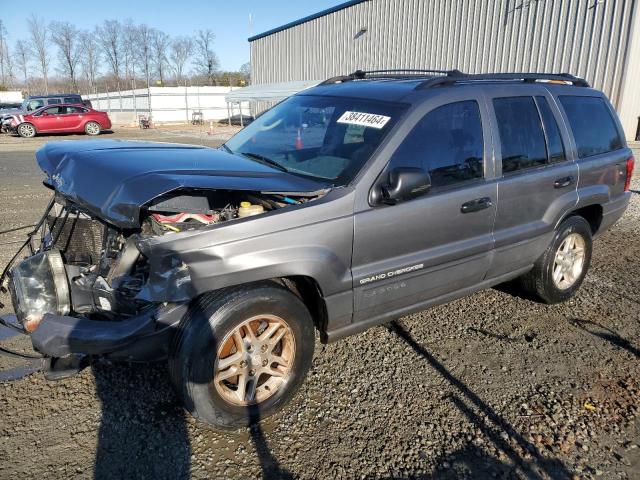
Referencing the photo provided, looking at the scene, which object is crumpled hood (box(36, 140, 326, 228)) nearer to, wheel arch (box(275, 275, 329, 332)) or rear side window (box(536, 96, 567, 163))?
wheel arch (box(275, 275, 329, 332))

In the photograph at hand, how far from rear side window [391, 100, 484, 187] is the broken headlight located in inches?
86.9

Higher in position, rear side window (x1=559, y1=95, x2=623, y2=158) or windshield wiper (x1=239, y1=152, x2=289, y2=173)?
rear side window (x1=559, y1=95, x2=623, y2=158)

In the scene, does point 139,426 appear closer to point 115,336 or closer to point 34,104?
point 115,336

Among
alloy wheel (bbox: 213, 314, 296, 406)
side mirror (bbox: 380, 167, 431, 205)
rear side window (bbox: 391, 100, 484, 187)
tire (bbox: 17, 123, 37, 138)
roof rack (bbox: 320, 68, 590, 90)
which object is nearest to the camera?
alloy wheel (bbox: 213, 314, 296, 406)

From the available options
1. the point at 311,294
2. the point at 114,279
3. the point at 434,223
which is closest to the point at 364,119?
the point at 434,223

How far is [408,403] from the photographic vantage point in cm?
301

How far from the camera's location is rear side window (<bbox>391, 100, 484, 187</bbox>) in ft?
10.3

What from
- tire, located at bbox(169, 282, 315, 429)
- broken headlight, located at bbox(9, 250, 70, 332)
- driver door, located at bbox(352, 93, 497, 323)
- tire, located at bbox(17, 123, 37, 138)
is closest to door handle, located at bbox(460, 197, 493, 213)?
driver door, located at bbox(352, 93, 497, 323)

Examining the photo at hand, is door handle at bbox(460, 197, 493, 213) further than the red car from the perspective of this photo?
No

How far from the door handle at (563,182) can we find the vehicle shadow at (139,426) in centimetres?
327

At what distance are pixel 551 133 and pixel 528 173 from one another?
20.3 inches

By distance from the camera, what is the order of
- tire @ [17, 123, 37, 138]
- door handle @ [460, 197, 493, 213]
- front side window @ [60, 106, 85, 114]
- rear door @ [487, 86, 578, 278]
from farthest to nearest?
front side window @ [60, 106, 85, 114], tire @ [17, 123, 37, 138], rear door @ [487, 86, 578, 278], door handle @ [460, 197, 493, 213]

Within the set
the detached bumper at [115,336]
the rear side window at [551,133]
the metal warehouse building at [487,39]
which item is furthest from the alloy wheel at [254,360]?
the metal warehouse building at [487,39]

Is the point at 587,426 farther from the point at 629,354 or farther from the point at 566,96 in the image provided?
the point at 566,96
